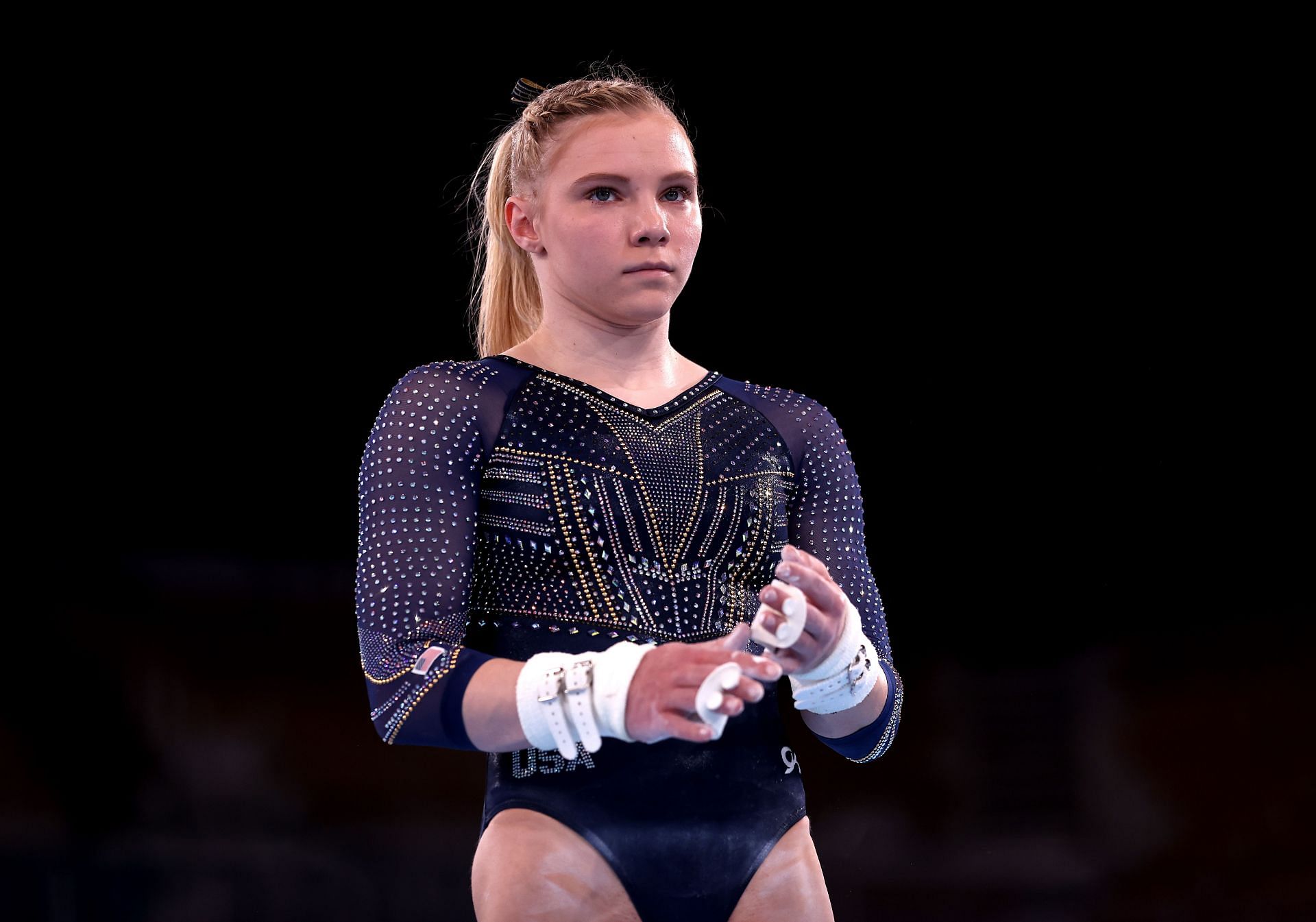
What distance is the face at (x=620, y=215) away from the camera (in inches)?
54.2

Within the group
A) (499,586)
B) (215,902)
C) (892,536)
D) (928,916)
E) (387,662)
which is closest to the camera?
(387,662)

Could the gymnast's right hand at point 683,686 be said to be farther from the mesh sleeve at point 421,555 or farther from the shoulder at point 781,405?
the shoulder at point 781,405

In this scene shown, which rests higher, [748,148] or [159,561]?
[748,148]

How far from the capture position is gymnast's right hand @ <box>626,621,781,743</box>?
0.99 metres

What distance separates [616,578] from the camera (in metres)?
1.26

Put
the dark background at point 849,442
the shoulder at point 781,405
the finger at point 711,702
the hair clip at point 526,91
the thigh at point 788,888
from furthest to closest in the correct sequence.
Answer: the dark background at point 849,442, the hair clip at point 526,91, the shoulder at point 781,405, the thigh at point 788,888, the finger at point 711,702

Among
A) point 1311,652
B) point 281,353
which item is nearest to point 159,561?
point 281,353

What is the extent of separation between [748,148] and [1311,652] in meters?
1.61

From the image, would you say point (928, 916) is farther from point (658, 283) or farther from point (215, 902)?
point (658, 283)

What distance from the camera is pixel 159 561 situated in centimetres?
263

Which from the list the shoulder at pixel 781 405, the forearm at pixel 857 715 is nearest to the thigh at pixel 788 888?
the forearm at pixel 857 715

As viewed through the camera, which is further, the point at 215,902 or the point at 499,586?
the point at 215,902

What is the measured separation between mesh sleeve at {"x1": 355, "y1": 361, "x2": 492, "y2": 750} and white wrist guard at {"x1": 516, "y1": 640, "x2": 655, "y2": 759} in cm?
8

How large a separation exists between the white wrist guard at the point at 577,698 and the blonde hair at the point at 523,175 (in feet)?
1.94
